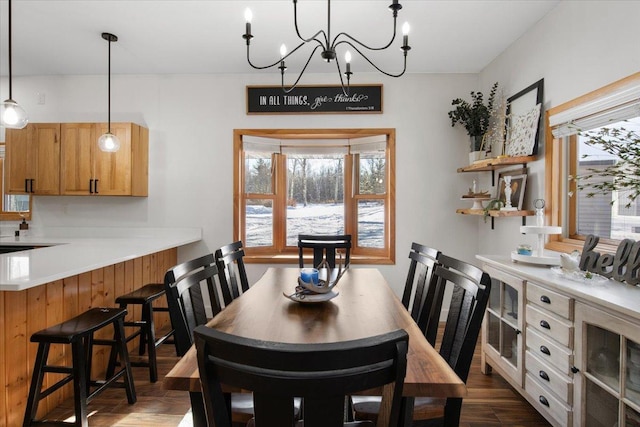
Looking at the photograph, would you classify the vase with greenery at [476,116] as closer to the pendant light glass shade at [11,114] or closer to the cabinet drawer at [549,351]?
the cabinet drawer at [549,351]

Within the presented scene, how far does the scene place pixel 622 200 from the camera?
6.81ft

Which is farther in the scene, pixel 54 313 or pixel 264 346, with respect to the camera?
pixel 54 313

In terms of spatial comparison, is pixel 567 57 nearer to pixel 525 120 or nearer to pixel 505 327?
pixel 525 120

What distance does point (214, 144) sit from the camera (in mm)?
3930

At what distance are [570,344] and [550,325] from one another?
164 millimetres

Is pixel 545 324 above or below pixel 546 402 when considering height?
above

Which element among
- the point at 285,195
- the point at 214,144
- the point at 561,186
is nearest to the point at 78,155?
the point at 214,144

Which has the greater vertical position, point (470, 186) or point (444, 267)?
point (470, 186)

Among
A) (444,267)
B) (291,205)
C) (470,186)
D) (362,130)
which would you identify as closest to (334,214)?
(291,205)

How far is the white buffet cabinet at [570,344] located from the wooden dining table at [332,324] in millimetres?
854

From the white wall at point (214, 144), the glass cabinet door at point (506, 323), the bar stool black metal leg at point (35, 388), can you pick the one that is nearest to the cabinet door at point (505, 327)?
the glass cabinet door at point (506, 323)

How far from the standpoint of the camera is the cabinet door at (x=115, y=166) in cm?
364

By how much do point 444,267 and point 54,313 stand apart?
2421 millimetres

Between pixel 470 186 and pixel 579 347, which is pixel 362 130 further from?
pixel 579 347
